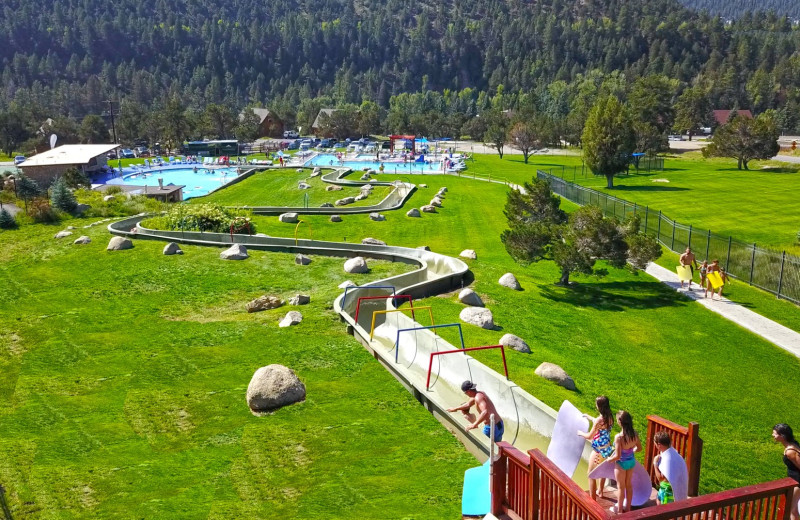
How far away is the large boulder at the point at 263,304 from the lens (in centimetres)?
2142

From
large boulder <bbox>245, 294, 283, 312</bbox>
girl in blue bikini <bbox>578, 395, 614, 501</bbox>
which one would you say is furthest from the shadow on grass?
girl in blue bikini <bbox>578, 395, 614, 501</bbox>

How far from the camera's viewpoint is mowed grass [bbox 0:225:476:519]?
10.8 m

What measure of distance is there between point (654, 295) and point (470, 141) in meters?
107

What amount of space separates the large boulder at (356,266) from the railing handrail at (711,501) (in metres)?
20.4

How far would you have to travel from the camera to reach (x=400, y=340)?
17750mm

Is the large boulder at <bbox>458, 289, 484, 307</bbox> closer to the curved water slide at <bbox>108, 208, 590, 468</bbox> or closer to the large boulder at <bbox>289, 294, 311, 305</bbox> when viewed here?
the curved water slide at <bbox>108, 208, 590, 468</bbox>

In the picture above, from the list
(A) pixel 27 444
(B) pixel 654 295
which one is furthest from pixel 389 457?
(B) pixel 654 295

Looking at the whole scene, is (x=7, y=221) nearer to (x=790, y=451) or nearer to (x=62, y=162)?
(x=62, y=162)

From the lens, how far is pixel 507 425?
1331 centimetres

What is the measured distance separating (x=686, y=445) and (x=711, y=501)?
277 cm

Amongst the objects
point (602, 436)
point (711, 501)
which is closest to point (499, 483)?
point (602, 436)

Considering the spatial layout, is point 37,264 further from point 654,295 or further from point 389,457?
point 654,295

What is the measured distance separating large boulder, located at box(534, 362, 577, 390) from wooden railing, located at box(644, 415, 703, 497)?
5.76m

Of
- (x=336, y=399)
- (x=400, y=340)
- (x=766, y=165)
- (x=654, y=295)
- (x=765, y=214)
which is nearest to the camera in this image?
(x=336, y=399)
